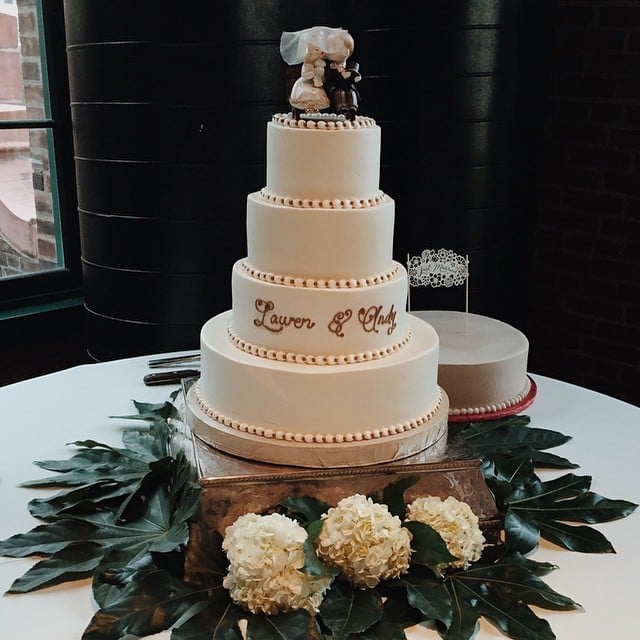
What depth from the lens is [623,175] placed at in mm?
3258

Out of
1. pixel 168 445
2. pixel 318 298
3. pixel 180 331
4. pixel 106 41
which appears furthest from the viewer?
pixel 180 331

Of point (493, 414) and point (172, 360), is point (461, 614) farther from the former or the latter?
→ point (172, 360)

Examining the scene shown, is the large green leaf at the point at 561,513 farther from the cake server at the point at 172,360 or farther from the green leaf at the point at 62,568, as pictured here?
the cake server at the point at 172,360

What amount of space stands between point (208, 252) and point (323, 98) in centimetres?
158

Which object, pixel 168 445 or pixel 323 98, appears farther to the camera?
pixel 168 445

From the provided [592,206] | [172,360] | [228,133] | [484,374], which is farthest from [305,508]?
[592,206]

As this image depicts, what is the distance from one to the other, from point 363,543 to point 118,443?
26.2 inches

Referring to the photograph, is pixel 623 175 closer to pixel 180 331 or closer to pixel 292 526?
pixel 180 331

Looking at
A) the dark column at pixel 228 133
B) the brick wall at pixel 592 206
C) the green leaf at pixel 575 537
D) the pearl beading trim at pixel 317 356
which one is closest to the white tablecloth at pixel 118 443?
the green leaf at pixel 575 537

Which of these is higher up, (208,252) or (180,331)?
(208,252)

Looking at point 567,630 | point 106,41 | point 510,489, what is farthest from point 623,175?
point 567,630

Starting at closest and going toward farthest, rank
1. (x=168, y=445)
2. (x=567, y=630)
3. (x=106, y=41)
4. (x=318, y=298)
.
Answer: (x=567, y=630), (x=318, y=298), (x=168, y=445), (x=106, y=41)

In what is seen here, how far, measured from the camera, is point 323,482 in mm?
1345

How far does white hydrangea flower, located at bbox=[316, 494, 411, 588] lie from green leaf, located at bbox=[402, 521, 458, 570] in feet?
0.09
